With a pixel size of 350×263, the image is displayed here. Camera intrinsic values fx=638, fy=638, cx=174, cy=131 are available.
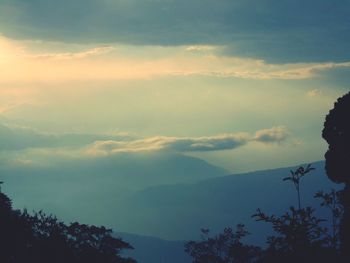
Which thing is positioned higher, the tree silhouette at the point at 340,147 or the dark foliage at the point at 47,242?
the tree silhouette at the point at 340,147

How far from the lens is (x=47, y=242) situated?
83.2 m

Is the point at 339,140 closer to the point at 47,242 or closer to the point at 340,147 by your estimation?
the point at 340,147

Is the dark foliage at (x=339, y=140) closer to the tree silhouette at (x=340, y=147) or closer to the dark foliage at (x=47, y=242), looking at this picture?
the tree silhouette at (x=340, y=147)

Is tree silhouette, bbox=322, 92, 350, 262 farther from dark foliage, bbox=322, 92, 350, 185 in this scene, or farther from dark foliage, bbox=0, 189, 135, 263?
dark foliage, bbox=0, 189, 135, 263

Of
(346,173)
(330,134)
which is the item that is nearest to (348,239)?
(346,173)

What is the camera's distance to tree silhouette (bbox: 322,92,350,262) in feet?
231

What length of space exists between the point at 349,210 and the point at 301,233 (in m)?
26.4

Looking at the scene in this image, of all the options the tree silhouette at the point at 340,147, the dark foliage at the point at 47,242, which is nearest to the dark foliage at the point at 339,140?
the tree silhouette at the point at 340,147

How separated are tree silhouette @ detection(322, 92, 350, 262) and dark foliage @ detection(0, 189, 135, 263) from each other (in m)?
34.4

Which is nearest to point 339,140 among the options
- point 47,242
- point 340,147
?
point 340,147

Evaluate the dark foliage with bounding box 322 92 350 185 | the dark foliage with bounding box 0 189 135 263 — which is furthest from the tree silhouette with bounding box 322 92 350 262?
the dark foliage with bounding box 0 189 135 263

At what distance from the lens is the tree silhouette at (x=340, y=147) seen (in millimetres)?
70312

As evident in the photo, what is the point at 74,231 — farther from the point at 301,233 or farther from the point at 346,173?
the point at 301,233

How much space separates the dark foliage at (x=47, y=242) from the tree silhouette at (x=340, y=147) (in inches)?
1355
